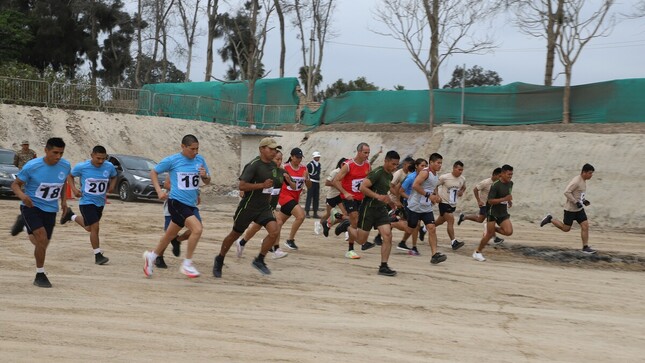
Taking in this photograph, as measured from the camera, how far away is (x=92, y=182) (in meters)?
11.1

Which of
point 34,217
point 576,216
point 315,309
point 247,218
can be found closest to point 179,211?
point 247,218

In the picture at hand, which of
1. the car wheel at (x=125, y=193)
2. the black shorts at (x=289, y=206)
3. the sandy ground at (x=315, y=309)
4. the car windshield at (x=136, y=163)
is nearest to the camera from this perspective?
the sandy ground at (x=315, y=309)

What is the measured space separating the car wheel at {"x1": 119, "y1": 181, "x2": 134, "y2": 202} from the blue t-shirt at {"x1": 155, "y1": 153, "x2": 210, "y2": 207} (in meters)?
15.1

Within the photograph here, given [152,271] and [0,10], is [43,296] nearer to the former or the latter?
[152,271]

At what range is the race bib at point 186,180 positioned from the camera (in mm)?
10000

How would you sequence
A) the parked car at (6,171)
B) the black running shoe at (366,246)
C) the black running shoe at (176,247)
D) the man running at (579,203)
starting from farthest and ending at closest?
the parked car at (6,171) < the man running at (579,203) < the black running shoe at (366,246) < the black running shoe at (176,247)

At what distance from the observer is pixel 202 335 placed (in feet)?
23.3

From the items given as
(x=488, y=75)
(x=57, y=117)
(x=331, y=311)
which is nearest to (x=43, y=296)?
(x=331, y=311)

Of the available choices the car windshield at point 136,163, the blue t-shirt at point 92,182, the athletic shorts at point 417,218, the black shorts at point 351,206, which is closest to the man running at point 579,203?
the athletic shorts at point 417,218

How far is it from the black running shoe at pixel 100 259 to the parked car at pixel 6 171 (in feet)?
40.8

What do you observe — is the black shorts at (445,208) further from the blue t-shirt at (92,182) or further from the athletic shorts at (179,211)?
the blue t-shirt at (92,182)

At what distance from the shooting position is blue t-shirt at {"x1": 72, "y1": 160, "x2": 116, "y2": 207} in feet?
36.6

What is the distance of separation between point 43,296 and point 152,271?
191cm

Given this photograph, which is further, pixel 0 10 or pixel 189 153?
pixel 0 10
